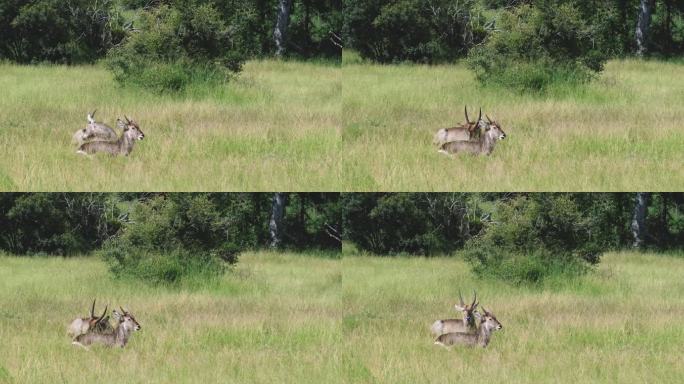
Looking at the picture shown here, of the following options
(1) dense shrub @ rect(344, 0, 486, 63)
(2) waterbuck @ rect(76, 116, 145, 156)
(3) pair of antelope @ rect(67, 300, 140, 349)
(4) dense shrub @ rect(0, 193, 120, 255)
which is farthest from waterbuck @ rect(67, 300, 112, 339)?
(1) dense shrub @ rect(344, 0, 486, 63)

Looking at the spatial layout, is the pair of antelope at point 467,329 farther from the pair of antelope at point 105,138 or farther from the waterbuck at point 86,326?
the pair of antelope at point 105,138

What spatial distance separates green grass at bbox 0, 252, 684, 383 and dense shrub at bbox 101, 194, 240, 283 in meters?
0.43

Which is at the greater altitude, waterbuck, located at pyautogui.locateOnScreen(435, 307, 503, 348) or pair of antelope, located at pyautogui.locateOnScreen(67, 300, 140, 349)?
waterbuck, located at pyautogui.locateOnScreen(435, 307, 503, 348)

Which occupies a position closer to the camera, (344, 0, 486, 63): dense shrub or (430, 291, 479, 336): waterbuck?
(430, 291, 479, 336): waterbuck

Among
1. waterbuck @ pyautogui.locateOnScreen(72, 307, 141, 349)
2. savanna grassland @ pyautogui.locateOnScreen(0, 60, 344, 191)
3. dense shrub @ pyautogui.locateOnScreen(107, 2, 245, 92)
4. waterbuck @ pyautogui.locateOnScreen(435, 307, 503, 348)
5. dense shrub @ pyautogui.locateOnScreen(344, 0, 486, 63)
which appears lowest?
waterbuck @ pyautogui.locateOnScreen(72, 307, 141, 349)

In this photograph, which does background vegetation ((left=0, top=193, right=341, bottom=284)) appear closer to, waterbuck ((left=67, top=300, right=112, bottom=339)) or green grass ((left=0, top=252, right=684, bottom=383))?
green grass ((left=0, top=252, right=684, bottom=383))

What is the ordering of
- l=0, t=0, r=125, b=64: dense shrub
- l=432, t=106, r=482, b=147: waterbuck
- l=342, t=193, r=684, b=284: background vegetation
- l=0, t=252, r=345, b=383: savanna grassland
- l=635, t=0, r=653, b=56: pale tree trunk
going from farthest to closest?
1. l=635, t=0, r=653, b=56: pale tree trunk
2. l=0, t=0, r=125, b=64: dense shrub
3. l=342, t=193, r=684, b=284: background vegetation
4. l=432, t=106, r=482, b=147: waterbuck
5. l=0, t=252, r=345, b=383: savanna grassland

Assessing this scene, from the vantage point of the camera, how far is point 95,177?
56.7 feet

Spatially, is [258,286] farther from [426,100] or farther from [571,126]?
[571,126]

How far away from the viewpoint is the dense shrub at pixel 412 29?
20.6m

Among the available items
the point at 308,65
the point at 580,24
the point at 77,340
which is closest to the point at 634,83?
the point at 580,24

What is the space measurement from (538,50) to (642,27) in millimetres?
6683

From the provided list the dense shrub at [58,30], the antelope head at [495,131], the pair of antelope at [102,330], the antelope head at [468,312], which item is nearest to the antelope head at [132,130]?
the pair of antelope at [102,330]

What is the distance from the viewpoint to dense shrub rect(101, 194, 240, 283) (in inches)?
829
